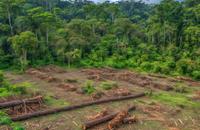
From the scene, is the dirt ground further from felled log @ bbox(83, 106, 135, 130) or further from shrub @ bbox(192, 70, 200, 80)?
shrub @ bbox(192, 70, 200, 80)

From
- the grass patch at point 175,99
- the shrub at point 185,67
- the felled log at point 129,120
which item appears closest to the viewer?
the felled log at point 129,120

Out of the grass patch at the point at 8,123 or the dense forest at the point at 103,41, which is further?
the dense forest at the point at 103,41

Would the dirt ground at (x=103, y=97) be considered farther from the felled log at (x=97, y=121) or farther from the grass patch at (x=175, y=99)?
the grass patch at (x=175, y=99)

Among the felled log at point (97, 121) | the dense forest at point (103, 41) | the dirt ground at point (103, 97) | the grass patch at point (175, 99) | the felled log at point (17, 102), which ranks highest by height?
the dense forest at point (103, 41)

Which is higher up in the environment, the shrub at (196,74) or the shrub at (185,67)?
the shrub at (185,67)

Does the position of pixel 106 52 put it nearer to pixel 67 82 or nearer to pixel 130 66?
pixel 130 66

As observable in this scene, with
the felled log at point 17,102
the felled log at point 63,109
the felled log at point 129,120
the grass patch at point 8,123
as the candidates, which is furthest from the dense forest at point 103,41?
the grass patch at point 8,123
